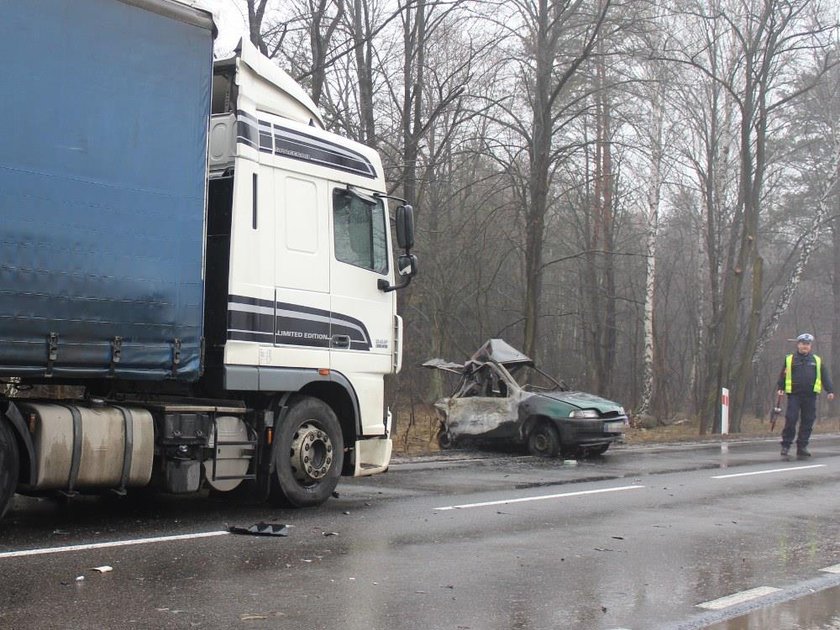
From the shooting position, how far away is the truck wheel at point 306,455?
28.0 feet

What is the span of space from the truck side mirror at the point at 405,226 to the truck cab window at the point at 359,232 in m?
0.32

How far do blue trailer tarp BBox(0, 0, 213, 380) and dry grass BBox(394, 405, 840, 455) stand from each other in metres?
8.90

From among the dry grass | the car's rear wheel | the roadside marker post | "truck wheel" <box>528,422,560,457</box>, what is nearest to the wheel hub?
"truck wheel" <box>528,422,560,457</box>

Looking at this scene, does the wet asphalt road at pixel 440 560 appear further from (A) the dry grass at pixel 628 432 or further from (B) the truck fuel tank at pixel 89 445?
(A) the dry grass at pixel 628 432

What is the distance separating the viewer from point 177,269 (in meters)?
7.43

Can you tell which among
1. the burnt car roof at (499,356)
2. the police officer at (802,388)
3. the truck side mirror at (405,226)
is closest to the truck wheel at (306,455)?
the truck side mirror at (405,226)

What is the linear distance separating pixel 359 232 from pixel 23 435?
3788mm

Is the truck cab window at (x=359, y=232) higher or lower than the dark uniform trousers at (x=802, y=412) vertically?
higher

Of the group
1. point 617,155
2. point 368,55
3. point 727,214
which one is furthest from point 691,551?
point 727,214

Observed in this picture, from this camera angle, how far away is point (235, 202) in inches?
317

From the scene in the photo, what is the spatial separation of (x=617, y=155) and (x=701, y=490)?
19642 mm

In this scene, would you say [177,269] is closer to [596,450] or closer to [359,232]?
[359,232]

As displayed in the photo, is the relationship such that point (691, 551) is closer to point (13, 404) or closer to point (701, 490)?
point (701, 490)

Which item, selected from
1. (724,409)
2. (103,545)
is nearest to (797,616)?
(103,545)
